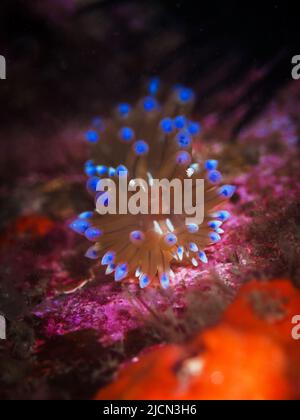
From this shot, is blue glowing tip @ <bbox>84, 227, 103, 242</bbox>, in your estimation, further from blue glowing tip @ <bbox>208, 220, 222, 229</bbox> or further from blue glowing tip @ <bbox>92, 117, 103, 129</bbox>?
blue glowing tip @ <bbox>92, 117, 103, 129</bbox>

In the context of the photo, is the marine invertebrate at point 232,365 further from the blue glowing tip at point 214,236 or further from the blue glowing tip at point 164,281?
the blue glowing tip at point 214,236

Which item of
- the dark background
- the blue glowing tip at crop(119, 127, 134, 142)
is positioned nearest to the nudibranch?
the blue glowing tip at crop(119, 127, 134, 142)

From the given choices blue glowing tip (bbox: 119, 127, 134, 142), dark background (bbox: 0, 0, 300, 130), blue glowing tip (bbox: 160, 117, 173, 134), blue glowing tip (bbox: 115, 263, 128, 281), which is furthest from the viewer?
dark background (bbox: 0, 0, 300, 130)

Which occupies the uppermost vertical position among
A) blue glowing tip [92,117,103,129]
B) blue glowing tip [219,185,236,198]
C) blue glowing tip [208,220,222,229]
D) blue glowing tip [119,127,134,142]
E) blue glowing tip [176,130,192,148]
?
blue glowing tip [92,117,103,129]

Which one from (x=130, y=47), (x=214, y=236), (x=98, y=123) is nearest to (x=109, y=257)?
(x=214, y=236)

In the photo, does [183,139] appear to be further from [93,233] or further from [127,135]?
[93,233]

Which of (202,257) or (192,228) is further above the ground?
(192,228)

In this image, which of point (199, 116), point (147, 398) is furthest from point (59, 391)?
point (199, 116)

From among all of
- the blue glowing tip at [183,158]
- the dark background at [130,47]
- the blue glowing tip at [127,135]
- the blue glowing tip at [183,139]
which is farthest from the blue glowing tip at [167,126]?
the dark background at [130,47]
